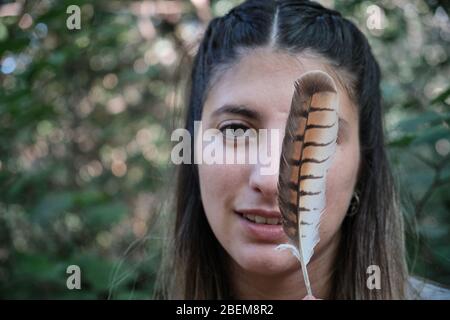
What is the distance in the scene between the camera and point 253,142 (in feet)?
3.26

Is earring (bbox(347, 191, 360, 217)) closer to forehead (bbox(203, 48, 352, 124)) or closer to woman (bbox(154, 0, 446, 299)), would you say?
woman (bbox(154, 0, 446, 299))

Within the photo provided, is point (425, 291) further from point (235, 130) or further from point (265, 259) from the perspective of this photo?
point (235, 130)

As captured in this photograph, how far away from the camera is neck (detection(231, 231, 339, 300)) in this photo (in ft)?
3.79

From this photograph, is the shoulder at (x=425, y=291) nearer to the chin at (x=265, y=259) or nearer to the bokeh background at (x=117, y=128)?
the bokeh background at (x=117, y=128)

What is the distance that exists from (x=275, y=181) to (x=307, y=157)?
0.70ft

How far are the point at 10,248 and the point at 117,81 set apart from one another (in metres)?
1.09

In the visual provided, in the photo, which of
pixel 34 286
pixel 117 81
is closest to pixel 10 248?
pixel 34 286

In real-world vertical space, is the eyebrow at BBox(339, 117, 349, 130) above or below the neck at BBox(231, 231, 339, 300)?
above

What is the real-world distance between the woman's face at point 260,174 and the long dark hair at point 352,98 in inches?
2.1

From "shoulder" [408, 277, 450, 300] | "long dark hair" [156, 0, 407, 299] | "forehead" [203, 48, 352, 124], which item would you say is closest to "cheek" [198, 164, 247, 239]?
"forehead" [203, 48, 352, 124]

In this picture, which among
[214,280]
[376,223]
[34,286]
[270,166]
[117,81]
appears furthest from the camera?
[117,81]

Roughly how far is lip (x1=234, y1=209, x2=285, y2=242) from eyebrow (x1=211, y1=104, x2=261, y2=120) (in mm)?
173

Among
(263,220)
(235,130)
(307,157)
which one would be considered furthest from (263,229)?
(307,157)
